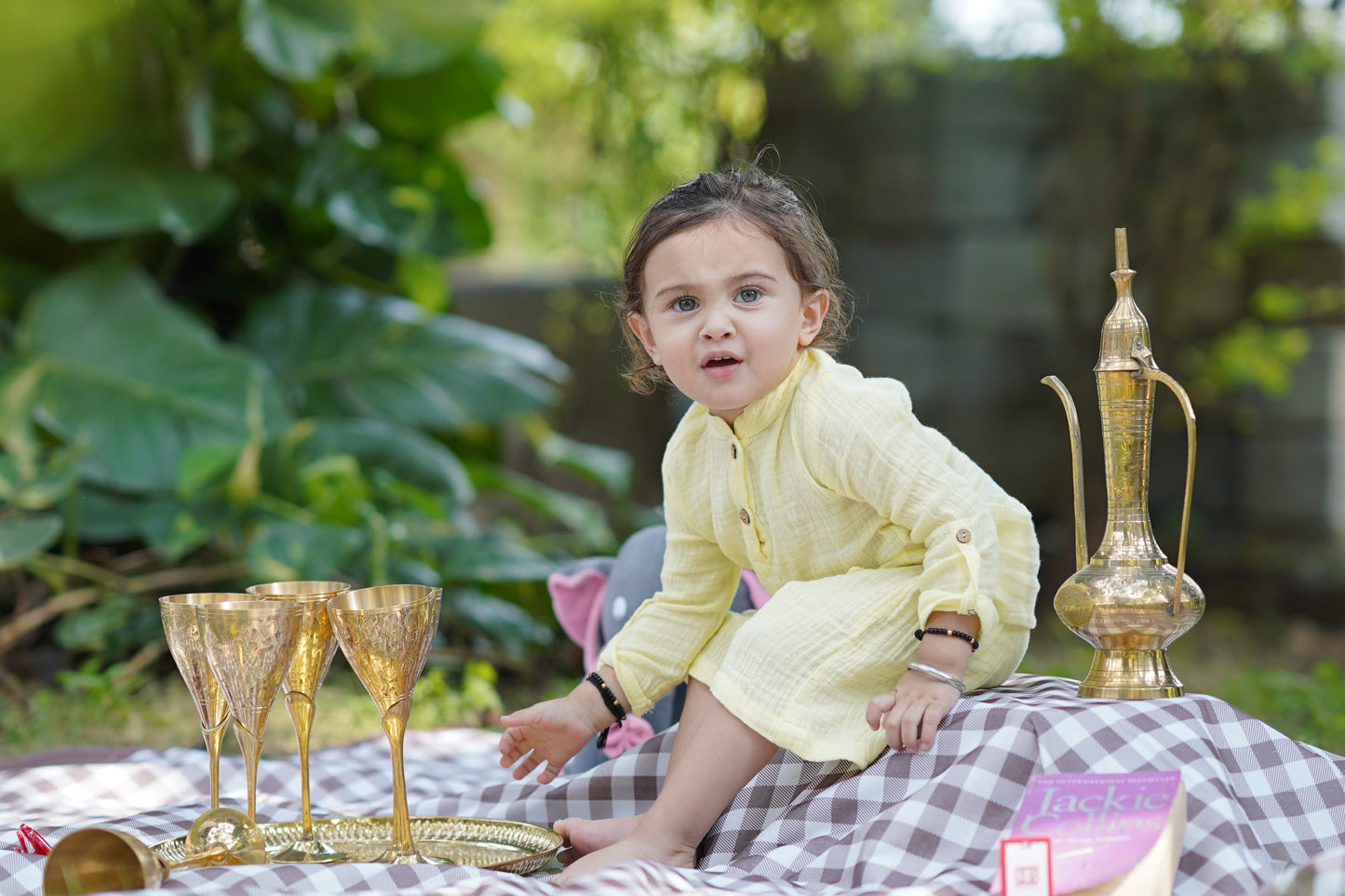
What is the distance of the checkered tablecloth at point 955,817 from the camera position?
1.13 m

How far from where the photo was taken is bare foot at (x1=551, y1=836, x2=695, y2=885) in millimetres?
1254

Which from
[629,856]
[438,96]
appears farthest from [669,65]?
[629,856]

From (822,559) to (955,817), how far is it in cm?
34

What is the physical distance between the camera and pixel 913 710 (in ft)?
4.21

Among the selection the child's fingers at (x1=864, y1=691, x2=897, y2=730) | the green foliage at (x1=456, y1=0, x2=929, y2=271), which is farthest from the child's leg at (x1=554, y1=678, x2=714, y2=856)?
the green foliage at (x1=456, y1=0, x2=929, y2=271)

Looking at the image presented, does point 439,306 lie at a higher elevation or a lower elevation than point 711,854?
higher

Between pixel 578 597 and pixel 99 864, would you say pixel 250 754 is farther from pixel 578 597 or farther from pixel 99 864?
pixel 578 597

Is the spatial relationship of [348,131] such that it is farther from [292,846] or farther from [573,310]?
[292,846]

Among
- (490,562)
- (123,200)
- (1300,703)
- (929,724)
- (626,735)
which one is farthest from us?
(123,200)

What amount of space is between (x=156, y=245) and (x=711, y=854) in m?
2.89

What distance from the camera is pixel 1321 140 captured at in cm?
410

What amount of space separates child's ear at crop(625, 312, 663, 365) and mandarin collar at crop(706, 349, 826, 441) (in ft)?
0.40

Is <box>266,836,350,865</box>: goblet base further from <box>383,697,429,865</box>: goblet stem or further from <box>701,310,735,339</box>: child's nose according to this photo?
<box>701,310,735,339</box>: child's nose

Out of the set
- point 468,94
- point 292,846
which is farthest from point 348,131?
point 292,846
